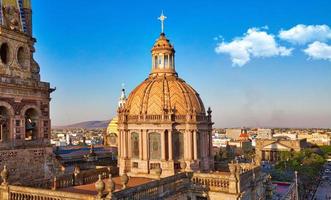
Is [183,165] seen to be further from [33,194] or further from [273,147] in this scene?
[273,147]

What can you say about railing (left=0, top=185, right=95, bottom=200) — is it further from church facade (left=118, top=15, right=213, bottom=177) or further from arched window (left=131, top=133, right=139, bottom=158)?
arched window (left=131, top=133, right=139, bottom=158)

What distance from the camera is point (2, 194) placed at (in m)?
17.8

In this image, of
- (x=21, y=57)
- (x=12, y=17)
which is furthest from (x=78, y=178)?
(x=12, y=17)

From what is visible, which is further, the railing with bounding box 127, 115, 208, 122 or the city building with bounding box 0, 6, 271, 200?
the railing with bounding box 127, 115, 208, 122

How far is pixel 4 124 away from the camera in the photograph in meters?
19.8

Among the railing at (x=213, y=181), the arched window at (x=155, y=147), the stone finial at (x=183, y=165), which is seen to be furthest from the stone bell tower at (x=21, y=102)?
the stone finial at (x=183, y=165)

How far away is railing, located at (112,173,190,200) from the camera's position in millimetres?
16328

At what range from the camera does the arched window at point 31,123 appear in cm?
2159

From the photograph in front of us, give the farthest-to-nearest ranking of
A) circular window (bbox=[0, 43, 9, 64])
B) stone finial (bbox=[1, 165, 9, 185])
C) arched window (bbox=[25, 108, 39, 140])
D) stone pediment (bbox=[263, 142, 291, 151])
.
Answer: stone pediment (bbox=[263, 142, 291, 151])
arched window (bbox=[25, 108, 39, 140])
circular window (bbox=[0, 43, 9, 64])
stone finial (bbox=[1, 165, 9, 185])

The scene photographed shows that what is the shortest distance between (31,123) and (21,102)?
161cm

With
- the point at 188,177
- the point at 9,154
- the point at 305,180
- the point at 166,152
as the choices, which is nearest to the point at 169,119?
the point at 166,152

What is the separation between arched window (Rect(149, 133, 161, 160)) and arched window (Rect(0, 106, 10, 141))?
10235mm

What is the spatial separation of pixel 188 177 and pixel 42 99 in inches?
379

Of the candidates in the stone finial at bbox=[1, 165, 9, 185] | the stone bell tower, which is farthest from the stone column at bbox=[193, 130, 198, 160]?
the stone finial at bbox=[1, 165, 9, 185]
